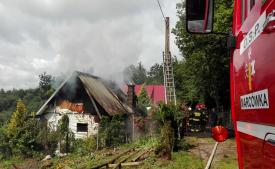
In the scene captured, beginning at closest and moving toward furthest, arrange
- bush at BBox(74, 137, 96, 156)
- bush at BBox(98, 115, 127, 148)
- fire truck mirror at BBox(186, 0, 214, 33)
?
1. fire truck mirror at BBox(186, 0, 214, 33)
2. bush at BBox(74, 137, 96, 156)
3. bush at BBox(98, 115, 127, 148)

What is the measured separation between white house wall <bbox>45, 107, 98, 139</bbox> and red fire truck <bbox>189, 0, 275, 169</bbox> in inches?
891

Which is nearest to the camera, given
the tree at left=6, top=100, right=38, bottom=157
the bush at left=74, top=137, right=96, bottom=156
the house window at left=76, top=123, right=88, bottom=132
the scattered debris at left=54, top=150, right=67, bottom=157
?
the bush at left=74, top=137, right=96, bottom=156

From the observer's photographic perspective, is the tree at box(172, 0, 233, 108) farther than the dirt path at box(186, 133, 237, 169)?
Yes

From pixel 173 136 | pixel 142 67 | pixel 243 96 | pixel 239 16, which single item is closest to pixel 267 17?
pixel 243 96

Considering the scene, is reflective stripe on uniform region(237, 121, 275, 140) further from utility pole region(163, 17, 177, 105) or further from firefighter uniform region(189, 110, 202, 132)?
firefighter uniform region(189, 110, 202, 132)

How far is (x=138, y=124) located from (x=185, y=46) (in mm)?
6056

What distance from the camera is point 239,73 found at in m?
2.69

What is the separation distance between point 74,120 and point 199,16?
80.0ft

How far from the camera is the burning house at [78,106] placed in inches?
1019

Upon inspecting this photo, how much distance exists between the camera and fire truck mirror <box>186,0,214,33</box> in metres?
2.85

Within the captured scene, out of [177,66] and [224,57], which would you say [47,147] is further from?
[177,66]

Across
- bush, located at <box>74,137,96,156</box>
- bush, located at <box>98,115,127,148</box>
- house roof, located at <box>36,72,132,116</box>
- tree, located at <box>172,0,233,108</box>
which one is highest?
tree, located at <box>172,0,233,108</box>

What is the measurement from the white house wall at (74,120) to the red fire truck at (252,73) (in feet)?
74.3

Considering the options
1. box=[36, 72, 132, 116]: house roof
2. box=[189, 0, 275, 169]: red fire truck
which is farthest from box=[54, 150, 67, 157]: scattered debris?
box=[189, 0, 275, 169]: red fire truck
